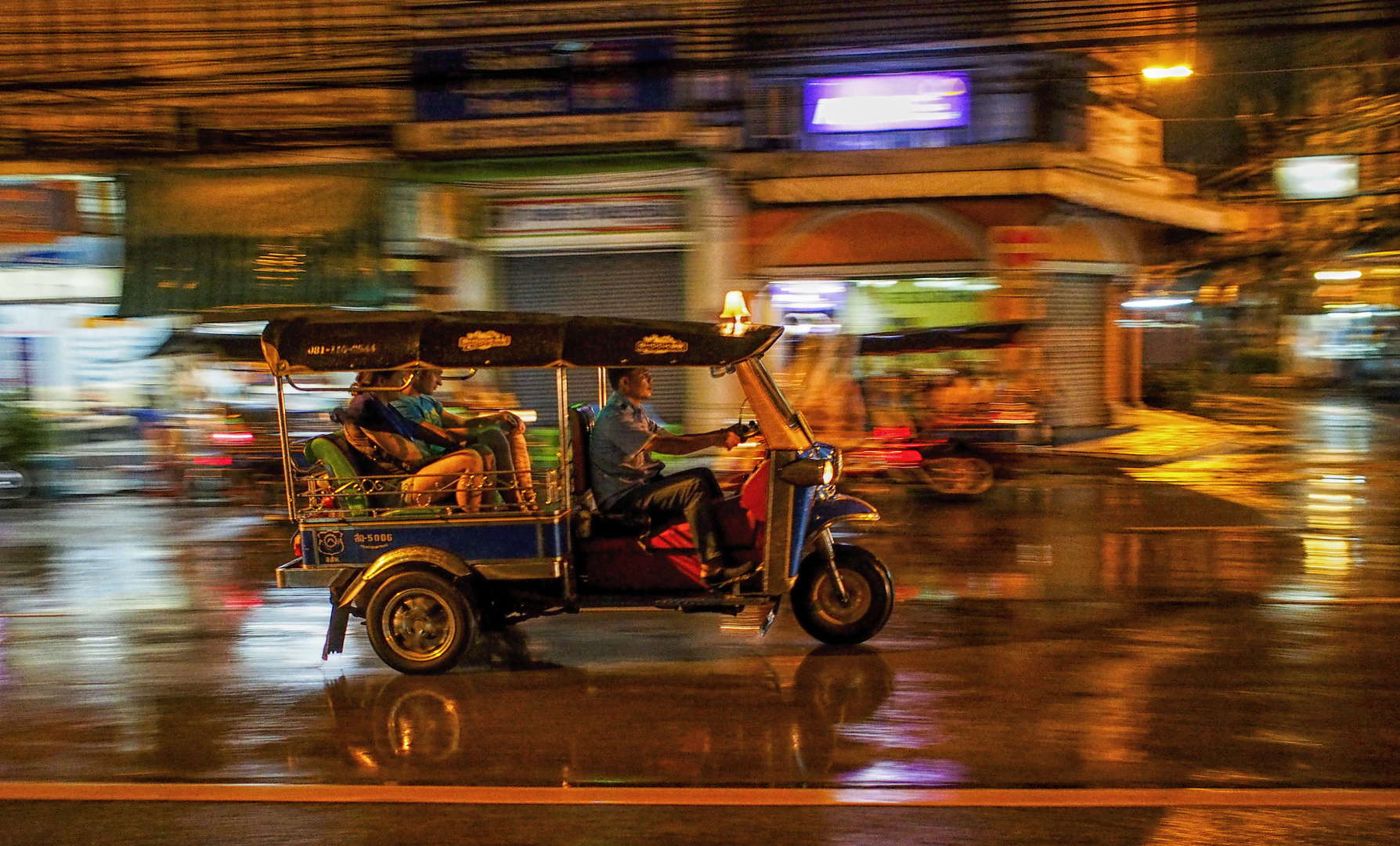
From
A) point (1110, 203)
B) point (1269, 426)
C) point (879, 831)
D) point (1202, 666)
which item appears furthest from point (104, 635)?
point (1269, 426)

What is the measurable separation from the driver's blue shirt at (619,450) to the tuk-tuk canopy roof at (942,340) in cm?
590

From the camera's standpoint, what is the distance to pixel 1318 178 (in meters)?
23.4

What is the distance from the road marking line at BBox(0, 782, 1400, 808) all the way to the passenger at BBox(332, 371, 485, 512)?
2.02 metres

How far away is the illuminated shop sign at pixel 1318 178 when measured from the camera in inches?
916

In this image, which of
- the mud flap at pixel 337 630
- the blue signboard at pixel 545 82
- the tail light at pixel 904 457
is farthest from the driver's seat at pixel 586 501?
the blue signboard at pixel 545 82

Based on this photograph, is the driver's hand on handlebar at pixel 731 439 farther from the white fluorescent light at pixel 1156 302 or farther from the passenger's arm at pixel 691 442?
the white fluorescent light at pixel 1156 302

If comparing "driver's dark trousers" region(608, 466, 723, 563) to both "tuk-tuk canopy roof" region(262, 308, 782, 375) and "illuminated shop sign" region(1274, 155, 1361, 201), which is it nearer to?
"tuk-tuk canopy roof" region(262, 308, 782, 375)

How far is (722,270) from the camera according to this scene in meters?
15.5

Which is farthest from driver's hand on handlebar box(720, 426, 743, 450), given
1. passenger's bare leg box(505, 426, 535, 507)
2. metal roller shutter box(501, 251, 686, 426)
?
metal roller shutter box(501, 251, 686, 426)

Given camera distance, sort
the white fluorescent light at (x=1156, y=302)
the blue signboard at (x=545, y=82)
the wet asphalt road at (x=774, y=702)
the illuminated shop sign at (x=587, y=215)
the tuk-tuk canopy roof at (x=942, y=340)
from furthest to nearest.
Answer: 1. the white fluorescent light at (x=1156, y=302)
2. the illuminated shop sign at (x=587, y=215)
3. the blue signboard at (x=545, y=82)
4. the tuk-tuk canopy roof at (x=942, y=340)
5. the wet asphalt road at (x=774, y=702)

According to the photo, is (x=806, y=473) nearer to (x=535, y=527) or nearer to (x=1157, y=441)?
(x=535, y=527)

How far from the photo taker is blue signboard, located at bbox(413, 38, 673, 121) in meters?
14.4

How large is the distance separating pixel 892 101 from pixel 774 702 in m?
11.6

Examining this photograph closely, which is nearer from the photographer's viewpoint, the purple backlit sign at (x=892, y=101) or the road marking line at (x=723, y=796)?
the road marking line at (x=723, y=796)
